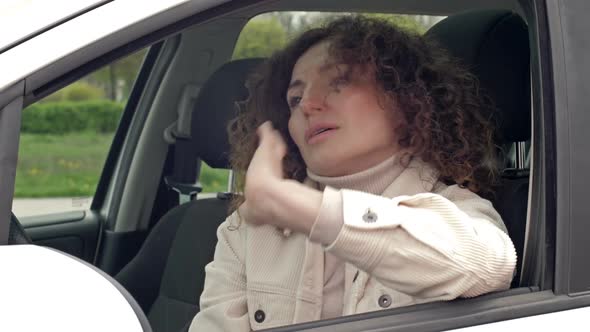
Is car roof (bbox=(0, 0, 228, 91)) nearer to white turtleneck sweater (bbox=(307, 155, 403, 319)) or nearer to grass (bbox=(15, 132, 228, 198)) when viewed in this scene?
white turtleneck sweater (bbox=(307, 155, 403, 319))

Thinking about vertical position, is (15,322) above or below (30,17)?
below

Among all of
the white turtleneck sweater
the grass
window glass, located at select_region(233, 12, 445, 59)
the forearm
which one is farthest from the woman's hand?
the grass

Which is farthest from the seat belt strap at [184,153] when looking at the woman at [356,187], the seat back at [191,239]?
the woman at [356,187]

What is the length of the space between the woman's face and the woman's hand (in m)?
0.16

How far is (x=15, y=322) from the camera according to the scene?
56.0 inches

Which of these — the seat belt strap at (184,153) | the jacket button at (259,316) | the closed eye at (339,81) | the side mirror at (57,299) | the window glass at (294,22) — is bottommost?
the jacket button at (259,316)

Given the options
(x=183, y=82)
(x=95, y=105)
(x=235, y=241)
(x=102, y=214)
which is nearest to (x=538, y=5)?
(x=235, y=241)

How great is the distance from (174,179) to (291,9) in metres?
0.91

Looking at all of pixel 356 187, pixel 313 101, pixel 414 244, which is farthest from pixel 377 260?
pixel 313 101

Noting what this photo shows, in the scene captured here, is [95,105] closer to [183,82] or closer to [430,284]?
[183,82]

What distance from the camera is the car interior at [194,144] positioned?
7.16 ft

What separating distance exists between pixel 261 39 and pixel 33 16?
181 centimetres

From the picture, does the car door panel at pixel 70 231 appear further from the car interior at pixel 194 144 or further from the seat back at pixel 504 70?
the seat back at pixel 504 70

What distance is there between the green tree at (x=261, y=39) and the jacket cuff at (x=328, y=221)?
786 millimetres
